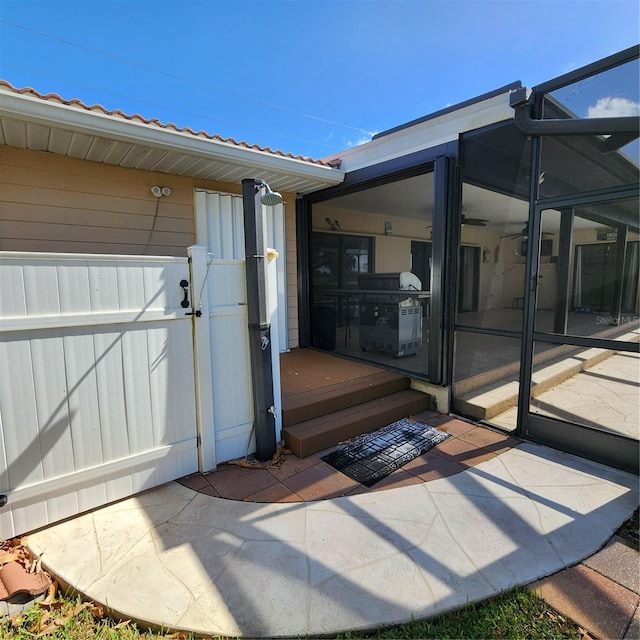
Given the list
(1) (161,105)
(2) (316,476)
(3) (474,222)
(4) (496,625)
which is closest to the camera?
(4) (496,625)

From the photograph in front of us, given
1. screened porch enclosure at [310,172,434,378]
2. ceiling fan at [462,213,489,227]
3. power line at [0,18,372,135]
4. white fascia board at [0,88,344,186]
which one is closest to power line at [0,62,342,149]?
power line at [0,18,372,135]

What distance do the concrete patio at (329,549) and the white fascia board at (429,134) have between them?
3044mm

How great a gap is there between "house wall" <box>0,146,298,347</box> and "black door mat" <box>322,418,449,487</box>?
286 centimetres

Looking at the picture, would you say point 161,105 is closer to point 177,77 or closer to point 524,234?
point 177,77

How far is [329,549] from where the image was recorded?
1.84 m

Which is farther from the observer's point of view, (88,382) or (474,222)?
(474,222)

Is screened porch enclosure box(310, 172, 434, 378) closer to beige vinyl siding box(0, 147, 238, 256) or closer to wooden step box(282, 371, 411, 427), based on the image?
wooden step box(282, 371, 411, 427)

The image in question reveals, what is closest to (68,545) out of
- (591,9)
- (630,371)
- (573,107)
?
(630,371)

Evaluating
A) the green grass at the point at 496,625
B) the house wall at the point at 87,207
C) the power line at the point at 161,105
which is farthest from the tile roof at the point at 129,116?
the power line at the point at 161,105

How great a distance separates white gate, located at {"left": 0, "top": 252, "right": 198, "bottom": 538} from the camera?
1.92m

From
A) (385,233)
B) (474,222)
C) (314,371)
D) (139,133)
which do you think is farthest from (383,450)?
(385,233)

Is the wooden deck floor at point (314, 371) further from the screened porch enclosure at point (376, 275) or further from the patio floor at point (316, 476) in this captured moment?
the patio floor at point (316, 476)

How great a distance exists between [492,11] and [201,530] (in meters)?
5.37

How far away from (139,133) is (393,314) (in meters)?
3.51
